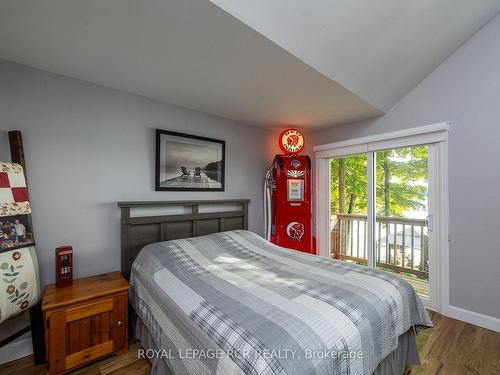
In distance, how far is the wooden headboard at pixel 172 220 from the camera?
6.86 ft

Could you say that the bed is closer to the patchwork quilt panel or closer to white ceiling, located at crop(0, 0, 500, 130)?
the patchwork quilt panel

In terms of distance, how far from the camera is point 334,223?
11.3 feet

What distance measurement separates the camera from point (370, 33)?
5.50 feet

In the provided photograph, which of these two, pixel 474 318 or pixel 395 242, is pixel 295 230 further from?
pixel 474 318

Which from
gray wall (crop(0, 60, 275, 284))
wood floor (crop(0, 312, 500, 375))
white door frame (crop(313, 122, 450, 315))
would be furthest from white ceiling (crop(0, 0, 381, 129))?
wood floor (crop(0, 312, 500, 375))

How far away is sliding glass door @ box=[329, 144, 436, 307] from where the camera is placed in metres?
2.55

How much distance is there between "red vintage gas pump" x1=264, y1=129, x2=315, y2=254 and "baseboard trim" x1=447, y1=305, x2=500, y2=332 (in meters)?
1.48

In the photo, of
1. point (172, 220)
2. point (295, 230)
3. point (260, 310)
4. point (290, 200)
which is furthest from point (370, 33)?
point (172, 220)

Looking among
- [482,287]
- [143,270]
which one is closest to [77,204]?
[143,270]

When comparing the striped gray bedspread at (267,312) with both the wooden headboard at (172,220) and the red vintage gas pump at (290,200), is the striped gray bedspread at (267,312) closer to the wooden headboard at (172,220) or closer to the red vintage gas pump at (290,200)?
the wooden headboard at (172,220)

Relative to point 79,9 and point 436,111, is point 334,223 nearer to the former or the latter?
point 436,111

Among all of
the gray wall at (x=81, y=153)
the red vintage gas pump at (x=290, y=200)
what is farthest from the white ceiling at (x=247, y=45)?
the red vintage gas pump at (x=290, y=200)

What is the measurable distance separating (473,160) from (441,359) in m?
1.71

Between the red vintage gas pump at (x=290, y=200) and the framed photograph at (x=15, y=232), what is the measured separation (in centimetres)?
233
